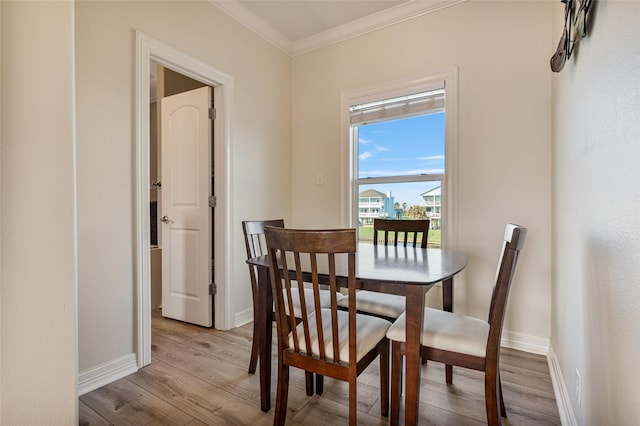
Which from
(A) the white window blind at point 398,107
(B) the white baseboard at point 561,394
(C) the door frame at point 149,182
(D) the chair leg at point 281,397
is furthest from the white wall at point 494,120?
(D) the chair leg at point 281,397

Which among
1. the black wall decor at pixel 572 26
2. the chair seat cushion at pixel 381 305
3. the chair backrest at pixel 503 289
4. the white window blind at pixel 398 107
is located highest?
the white window blind at pixel 398 107

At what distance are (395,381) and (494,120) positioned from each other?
81.4 inches

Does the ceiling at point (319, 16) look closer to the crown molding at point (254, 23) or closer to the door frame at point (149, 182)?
the crown molding at point (254, 23)

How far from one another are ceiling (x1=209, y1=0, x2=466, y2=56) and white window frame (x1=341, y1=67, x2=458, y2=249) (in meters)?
0.57

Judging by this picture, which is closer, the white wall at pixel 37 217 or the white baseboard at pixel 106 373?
the white wall at pixel 37 217

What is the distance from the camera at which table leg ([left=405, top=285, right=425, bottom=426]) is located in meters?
1.21

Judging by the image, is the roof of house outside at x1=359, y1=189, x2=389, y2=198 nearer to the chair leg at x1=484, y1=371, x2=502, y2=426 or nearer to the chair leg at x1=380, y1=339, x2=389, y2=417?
the chair leg at x1=380, y1=339, x2=389, y2=417

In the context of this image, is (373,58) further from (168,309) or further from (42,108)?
(168,309)

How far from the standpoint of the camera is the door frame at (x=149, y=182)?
6.63 ft

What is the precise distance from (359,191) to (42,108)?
2.56m

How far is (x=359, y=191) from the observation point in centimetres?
314

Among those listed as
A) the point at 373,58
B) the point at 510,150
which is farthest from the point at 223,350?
the point at 373,58

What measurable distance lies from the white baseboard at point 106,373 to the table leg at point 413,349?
1727 mm

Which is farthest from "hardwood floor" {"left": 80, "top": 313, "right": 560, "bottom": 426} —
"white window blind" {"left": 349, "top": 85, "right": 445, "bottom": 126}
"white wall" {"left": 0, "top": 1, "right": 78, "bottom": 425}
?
"white window blind" {"left": 349, "top": 85, "right": 445, "bottom": 126}
